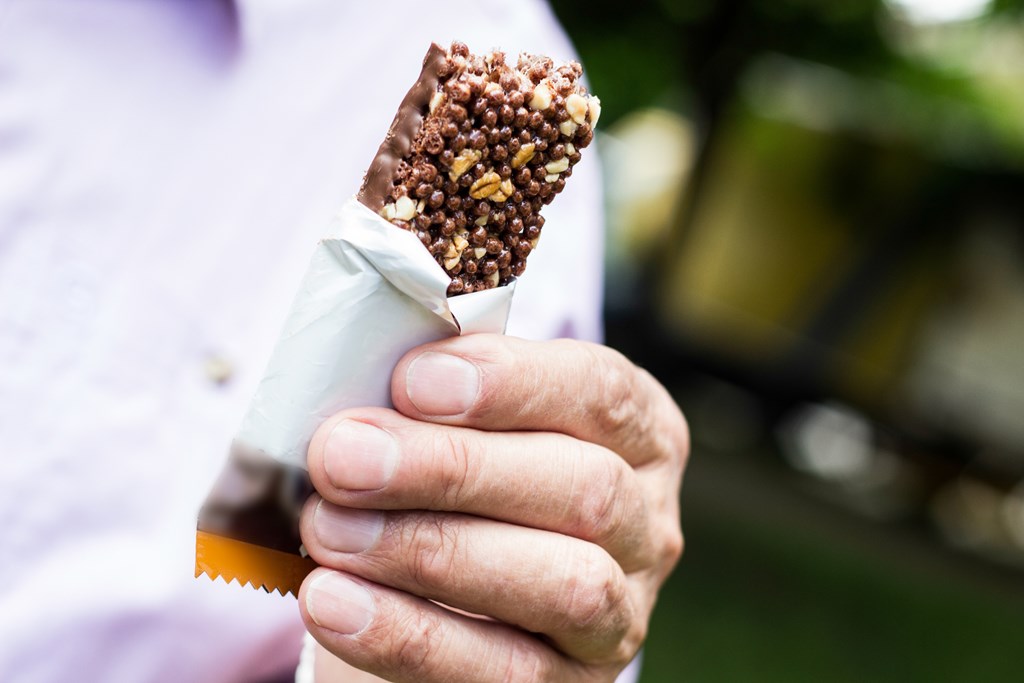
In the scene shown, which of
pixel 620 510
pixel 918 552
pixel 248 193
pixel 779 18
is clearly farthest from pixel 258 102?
pixel 918 552

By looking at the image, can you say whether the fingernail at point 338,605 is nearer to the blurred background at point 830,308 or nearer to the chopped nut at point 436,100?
the chopped nut at point 436,100

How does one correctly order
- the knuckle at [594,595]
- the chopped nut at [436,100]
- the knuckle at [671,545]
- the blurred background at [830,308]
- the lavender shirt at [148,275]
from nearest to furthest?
1. the chopped nut at [436,100]
2. the knuckle at [594,595]
3. the lavender shirt at [148,275]
4. the knuckle at [671,545]
5. the blurred background at [830,308]

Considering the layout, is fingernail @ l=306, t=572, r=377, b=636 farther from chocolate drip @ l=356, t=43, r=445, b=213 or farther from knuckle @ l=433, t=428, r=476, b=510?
chocolate drip @ l=356, t=43, r=445, b=213

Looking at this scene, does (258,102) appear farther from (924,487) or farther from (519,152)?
(924,487)

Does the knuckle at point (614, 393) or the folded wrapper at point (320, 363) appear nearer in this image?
the folded wrapper at point (320, 363)

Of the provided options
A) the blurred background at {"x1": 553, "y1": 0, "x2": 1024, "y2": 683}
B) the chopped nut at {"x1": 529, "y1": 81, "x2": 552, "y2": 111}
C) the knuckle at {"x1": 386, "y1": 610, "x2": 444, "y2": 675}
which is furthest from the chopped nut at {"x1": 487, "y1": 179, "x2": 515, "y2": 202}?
the blurred background at {"x1": 553, "y1": 0, "x2": 1024, "y2": 683}

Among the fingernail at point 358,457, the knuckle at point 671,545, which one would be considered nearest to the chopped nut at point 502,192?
the fingernail at point 358,457
